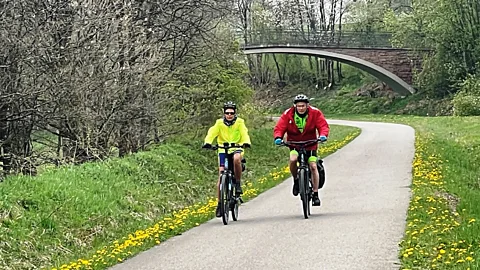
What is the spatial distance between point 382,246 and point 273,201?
5261 mm

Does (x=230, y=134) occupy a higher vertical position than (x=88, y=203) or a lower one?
higher

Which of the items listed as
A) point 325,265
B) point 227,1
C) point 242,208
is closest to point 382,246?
point 325,265

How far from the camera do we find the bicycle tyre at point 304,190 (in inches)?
419

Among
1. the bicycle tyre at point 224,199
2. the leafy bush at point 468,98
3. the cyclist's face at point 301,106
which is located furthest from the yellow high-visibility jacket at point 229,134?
the leafy bush at point 468,98

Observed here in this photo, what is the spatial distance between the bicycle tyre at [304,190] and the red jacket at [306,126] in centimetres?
45

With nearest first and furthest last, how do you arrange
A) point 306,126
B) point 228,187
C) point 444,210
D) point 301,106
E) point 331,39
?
point 444,210 → point 301,106 → point 306,126 → point 228,187 → point 331,39

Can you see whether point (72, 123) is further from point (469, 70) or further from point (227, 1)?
point (469, 70)

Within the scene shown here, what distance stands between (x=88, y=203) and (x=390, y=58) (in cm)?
5048

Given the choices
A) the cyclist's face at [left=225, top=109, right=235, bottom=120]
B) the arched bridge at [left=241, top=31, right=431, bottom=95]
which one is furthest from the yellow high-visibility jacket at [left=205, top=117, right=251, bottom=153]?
the arched bridge at [left=241, top=31, right=431, bottom=95]

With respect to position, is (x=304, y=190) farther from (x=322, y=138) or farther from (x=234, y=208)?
(x=234, y=208)

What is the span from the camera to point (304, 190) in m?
10.7

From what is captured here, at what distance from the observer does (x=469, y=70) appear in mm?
50812

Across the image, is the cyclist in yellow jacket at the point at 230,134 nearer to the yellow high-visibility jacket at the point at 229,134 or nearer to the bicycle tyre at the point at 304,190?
the yellow high-visibility jacket at the point at 229,134

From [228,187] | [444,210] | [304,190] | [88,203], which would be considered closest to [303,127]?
[304,190]
